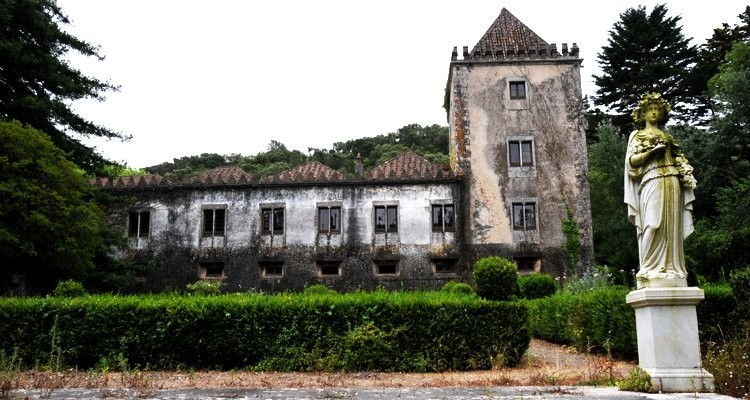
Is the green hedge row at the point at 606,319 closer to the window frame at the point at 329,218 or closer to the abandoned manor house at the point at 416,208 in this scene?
the abandoned manor house at the point at 416,208

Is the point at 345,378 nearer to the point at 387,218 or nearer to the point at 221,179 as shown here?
the point at 387,218

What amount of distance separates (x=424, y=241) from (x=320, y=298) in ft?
57.4

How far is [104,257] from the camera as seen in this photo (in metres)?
26.3

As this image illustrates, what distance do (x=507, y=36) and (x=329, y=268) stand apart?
51.4 feet

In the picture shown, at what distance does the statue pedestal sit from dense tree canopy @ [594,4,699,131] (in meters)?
36.2

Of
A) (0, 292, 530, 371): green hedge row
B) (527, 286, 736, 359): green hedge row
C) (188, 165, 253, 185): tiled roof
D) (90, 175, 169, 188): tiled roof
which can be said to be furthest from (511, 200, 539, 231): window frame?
(0, 292, 530, 371): green hedge row

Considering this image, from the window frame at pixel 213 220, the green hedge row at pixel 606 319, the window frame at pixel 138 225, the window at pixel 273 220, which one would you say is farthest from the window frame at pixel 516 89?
the window frame at pixel 138 225

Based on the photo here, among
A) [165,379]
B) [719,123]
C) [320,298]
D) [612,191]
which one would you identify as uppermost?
[719,123]

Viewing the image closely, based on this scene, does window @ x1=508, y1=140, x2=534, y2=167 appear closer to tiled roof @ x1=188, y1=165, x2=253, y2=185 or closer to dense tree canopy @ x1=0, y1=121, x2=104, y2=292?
tiled roof @ x1=188, y1=165, x2=253, y2=185

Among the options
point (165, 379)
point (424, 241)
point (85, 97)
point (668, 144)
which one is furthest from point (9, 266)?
point (668, 144)

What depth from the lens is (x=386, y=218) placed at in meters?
29.5

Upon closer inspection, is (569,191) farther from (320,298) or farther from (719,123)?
(320,298)

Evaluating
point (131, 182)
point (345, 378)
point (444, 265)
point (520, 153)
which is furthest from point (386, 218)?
point (345, 378)

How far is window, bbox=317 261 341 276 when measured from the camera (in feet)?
95.6
